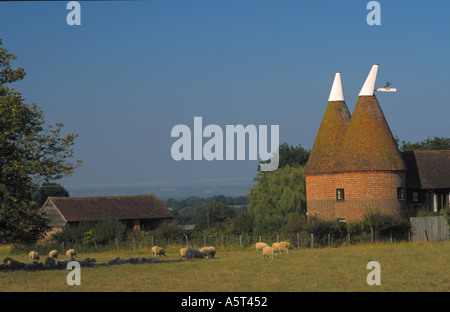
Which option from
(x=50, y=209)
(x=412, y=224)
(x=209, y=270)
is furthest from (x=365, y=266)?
(x=50, y=209)

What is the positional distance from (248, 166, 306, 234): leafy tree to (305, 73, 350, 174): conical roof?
28.7ft

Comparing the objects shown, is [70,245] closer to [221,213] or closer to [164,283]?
[164,283]

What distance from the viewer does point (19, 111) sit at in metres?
27.7

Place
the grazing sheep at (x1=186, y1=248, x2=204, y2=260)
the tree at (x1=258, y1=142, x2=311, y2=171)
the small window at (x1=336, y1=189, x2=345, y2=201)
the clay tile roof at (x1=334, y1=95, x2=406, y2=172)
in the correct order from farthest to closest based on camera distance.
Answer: the tree at (x1=258, y1=142, x2=311, y2=171) < the small window at (x1=336, y1=189, x2=345, y2=201) < the clay tile roof at (x1=334, y1=95, x2=406, y2=172) < the grazing sheep at (x1=186, y1=248, x2=204, y2=260)

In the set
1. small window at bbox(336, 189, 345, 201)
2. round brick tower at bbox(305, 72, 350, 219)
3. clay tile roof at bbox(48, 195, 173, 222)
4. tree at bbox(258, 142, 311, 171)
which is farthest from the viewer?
tree at bbox(258, 142, 311, 171)

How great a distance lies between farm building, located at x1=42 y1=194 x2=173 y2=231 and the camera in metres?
66.1

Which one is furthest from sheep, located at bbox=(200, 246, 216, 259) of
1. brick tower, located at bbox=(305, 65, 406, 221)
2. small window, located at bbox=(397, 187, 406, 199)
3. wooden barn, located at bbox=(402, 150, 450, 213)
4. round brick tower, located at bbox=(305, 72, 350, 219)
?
wooden barn, located at bbox=(402, 150, 450, 213)

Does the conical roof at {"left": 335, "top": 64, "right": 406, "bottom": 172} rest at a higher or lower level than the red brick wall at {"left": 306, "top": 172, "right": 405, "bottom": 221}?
higher

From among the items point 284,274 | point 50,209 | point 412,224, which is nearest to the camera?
point 284,274

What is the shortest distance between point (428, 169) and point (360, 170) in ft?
31.2

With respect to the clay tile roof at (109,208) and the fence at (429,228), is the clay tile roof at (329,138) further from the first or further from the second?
the clay tile roof at (109,208)

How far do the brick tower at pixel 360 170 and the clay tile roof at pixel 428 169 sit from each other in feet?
16.2

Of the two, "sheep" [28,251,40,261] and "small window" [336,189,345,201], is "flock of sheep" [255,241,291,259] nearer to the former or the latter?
"small window" [336,189,345,201]

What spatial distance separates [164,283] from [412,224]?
96.2 feet
